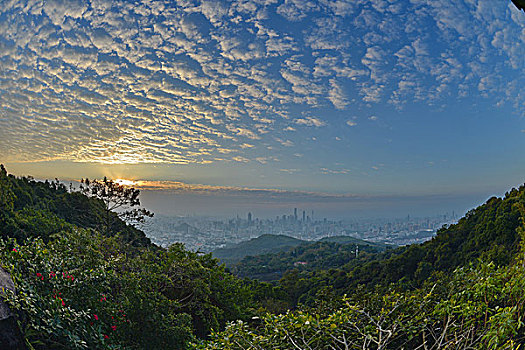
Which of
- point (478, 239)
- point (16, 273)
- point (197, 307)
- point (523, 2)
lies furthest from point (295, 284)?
point (523, 2)

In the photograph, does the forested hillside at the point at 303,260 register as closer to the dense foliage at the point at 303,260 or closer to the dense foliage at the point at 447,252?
the dense foliage at the point at 303,260

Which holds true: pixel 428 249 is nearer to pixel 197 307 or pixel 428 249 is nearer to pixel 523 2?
pixel 197 307

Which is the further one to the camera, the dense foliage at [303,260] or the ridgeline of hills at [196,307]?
the dense foliage at [303,260]

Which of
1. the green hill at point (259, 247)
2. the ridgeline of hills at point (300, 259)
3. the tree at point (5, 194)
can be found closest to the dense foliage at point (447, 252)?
the tree at point (5, 194)

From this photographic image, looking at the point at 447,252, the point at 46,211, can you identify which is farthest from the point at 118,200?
the point at 447,252

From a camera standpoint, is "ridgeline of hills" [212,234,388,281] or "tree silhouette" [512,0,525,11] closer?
"tree silhouette" [512,0,525,11]

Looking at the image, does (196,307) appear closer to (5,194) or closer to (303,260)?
(5,194)

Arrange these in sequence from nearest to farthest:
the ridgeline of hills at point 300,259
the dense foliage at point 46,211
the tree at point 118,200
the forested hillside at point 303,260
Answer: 1. the dense foliage at point 46,211
2. the tree at point 118,200
3. the forested hillside at point 303,260
4. the ridgeline of hills at point 300,259

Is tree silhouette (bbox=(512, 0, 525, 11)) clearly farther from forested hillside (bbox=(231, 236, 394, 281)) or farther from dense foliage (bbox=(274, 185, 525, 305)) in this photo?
forested hillside (bbox=(231, 236, 394, 281))

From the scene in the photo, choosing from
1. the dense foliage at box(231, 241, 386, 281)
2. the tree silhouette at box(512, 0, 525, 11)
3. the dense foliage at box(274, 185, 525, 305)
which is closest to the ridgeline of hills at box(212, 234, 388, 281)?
the dense foliage at box(231, 241, 386, 281)
